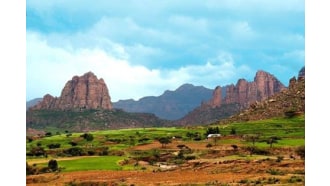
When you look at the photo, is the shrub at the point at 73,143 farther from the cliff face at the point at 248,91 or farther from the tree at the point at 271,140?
the cliff face at the point at 248,91

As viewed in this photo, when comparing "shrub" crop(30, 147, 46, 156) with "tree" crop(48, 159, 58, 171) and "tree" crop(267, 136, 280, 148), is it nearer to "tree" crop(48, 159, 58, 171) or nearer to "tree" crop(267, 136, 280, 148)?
"tree" crop(48, 159, 58, 171)

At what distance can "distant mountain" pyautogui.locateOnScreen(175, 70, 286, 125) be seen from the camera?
2564 inches

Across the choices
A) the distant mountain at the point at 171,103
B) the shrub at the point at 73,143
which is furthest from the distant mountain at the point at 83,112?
the shrub at the point at 73,143

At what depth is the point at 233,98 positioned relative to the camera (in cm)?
7525

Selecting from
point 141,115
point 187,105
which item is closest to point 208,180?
point 141,115

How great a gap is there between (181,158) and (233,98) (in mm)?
53218

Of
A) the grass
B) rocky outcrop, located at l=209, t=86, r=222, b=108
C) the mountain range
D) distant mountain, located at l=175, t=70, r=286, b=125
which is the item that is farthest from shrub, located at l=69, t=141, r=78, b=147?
rocky outcrop, located at l=209, t=86, r=222, b=108

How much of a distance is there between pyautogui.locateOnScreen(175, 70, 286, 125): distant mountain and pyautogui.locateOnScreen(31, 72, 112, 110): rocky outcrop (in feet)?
55.0

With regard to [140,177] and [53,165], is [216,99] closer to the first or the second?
[53,165]

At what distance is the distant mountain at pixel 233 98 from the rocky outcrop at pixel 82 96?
55.0 ft

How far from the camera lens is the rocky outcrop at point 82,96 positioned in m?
78.7

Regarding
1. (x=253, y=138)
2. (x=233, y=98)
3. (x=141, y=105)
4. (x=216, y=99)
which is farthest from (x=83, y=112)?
(x=253, y=138)

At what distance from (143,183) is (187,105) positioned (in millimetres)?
68129
